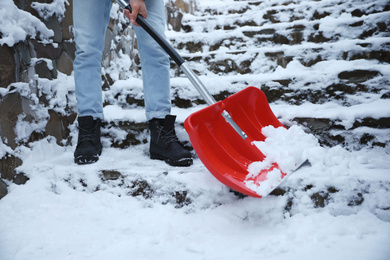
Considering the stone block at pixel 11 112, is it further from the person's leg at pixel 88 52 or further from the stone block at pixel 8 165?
the person's leg at pixel 88 52

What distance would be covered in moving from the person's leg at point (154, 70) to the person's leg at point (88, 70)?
0.20 m

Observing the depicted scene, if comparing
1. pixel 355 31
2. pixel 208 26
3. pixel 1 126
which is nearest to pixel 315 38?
pixel 355 31

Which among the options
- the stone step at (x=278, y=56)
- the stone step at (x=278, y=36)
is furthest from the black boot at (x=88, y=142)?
the stone step at (x=278, y=36)

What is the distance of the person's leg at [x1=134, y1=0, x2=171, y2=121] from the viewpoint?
1302 millimetres

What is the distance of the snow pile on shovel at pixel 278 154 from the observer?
2.99ft

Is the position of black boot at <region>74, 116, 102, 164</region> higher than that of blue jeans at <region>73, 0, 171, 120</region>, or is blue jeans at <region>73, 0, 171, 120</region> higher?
blue jeans at <region>73, 0, 171, 120</region>

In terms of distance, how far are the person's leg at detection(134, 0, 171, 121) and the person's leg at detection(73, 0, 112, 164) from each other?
0.20 meters

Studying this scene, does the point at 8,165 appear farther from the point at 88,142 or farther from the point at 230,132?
the point at 230,132

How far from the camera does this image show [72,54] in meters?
1.53

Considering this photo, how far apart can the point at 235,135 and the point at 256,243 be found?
0.44 meters

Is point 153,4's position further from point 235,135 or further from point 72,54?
point 235,135

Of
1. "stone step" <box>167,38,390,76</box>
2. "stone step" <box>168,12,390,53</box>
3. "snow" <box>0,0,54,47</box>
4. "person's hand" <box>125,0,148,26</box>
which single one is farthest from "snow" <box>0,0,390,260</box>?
"stone step" <box>168,12,390,53</box>

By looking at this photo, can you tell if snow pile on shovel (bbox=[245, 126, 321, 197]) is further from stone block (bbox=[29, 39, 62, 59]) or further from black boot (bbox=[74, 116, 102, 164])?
stone block (bbox=[29, 39, 62, 59])

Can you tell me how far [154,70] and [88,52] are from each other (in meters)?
0.33
